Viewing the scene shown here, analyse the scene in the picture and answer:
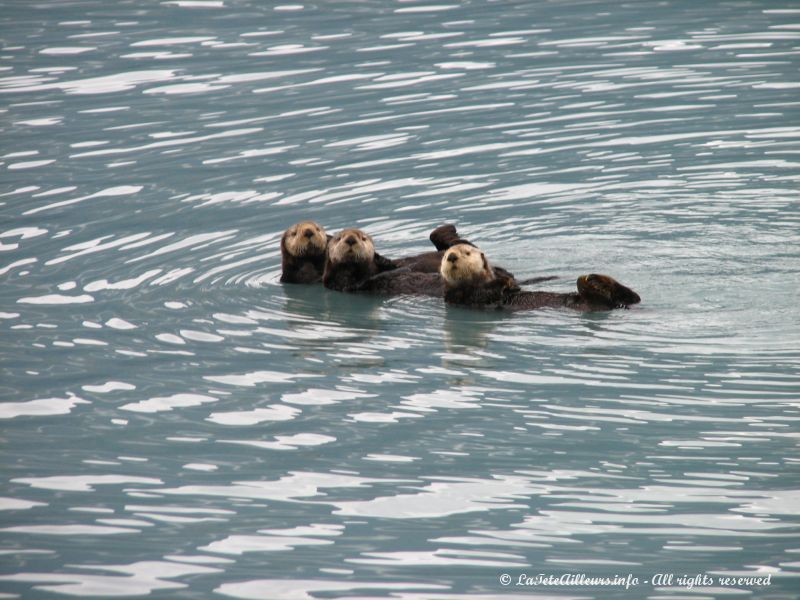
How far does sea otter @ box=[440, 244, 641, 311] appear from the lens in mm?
7430

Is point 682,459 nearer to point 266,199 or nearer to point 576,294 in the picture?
A: point 576,294

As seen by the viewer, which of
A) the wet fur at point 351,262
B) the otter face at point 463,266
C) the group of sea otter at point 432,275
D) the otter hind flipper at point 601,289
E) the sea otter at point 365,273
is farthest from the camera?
the wet fur at point 351,262

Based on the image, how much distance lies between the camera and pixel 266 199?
Answer: 10914 millimetres

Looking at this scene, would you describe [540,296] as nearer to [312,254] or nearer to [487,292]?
[487,292]

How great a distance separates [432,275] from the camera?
828 centimetres

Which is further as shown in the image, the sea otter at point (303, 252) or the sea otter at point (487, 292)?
the sea otter at point (303, 252)

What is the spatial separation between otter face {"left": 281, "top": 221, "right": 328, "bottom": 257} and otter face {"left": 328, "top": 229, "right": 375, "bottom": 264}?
0.21 m

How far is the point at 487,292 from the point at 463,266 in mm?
241

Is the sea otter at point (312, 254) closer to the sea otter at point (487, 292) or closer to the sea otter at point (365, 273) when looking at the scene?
the sea otter at point (365, 273)

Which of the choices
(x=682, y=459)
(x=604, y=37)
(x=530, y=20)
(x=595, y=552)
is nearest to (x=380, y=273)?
(x=682, y=459)

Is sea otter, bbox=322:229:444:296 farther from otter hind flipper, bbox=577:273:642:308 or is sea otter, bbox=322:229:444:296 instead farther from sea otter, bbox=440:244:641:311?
otter hind flipper, bbox=577:273:642:308

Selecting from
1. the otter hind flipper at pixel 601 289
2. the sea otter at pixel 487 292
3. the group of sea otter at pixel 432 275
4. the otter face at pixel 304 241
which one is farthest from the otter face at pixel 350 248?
the otter hind flipper at pixel 601 289

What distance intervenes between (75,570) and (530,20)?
14.3 metres

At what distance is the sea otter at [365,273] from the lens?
324 inches
